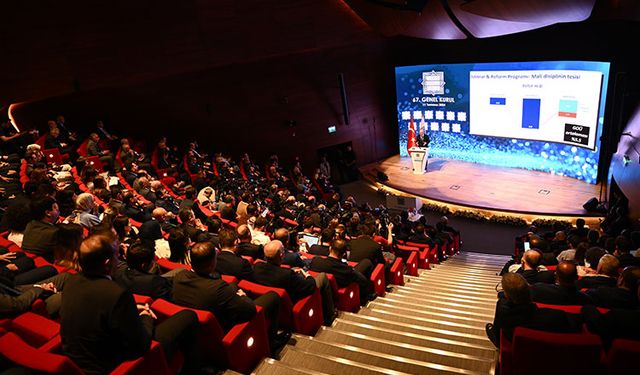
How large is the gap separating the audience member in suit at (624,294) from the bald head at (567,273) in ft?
0.59

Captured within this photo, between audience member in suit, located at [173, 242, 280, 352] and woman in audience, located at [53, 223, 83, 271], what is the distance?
0.79 metres

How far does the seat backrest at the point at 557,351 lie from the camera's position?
2.35 meters

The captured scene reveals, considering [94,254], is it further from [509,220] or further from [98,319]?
[509,220]

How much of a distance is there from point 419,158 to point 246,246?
356 inches

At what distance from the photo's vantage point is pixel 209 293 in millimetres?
2719

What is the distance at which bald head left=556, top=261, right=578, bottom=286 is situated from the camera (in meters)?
3.10

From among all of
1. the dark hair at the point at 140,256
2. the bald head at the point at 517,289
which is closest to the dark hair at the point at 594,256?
the bald head at the point at 517,289

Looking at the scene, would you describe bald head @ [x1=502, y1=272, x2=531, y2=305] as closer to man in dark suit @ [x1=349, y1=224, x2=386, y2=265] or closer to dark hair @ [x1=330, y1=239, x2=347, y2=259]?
dark hair @ [x1=330, y1=239, x2=347, y2=259]

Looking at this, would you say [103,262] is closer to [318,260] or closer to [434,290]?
[318,260]

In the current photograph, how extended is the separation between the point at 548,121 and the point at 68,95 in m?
10.3

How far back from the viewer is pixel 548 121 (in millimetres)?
10891

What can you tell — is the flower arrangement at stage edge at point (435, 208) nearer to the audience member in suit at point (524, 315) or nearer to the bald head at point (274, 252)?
the bald head at point (274, 252)

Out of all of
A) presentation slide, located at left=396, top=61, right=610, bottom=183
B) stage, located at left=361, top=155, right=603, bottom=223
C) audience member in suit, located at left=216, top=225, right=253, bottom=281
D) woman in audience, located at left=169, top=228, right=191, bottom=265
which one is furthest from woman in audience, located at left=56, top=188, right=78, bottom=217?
presentation slide, located at left=396, top=61, right=610, bottom=183

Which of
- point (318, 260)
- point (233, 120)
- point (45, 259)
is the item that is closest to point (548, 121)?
point (233, 120)
